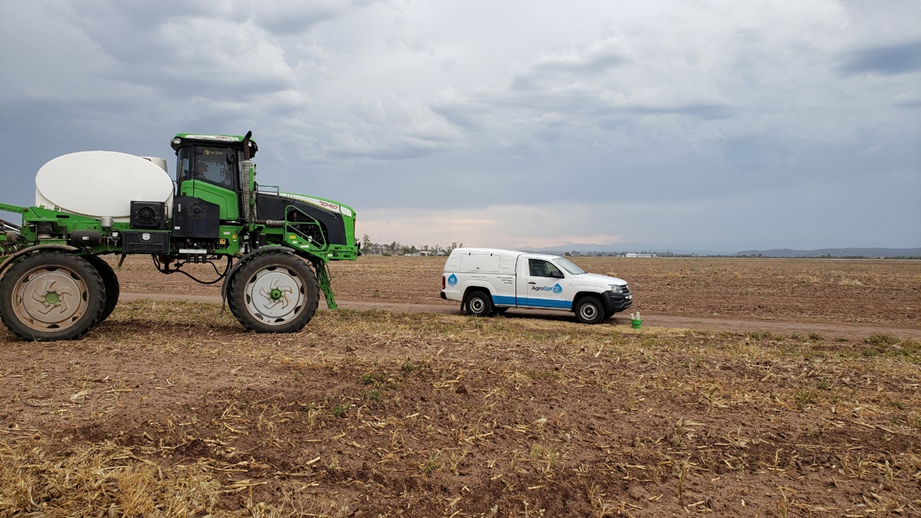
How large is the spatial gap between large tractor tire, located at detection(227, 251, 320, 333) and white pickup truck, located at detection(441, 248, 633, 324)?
20.8 feet

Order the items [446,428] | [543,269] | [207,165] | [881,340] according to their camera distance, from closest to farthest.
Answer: [446,428] → [207,165] → [881,340] → [543,269]

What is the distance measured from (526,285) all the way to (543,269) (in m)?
0.67

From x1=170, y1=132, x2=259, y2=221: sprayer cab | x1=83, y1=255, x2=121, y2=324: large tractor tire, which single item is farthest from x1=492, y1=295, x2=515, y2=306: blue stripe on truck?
x1=83, y1=255, x2=121, y2=324: large tractor tire

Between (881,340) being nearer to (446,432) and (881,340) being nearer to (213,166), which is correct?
(446,432)

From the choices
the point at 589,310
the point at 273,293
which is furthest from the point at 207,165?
the point at 589,310

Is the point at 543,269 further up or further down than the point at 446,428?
further up

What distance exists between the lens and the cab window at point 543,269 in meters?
17.5

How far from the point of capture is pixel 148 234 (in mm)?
12117

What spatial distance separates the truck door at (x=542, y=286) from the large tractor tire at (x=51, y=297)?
34.6 feet

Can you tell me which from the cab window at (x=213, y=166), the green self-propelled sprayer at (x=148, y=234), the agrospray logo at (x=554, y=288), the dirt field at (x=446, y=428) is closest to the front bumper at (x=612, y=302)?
the agrospray logo at (x=554, y=288)

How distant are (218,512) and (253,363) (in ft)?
16.2

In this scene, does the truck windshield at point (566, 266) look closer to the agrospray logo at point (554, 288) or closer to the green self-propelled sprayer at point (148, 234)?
the agrospray logo at point (554, 288)

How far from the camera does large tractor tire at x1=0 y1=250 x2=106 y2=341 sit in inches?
445

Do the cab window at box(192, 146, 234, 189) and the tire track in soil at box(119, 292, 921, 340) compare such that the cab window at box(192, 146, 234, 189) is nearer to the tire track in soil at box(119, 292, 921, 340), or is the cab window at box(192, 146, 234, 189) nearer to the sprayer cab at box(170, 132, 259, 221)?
the sprayer cab at box(170, 132, 259, 221)
